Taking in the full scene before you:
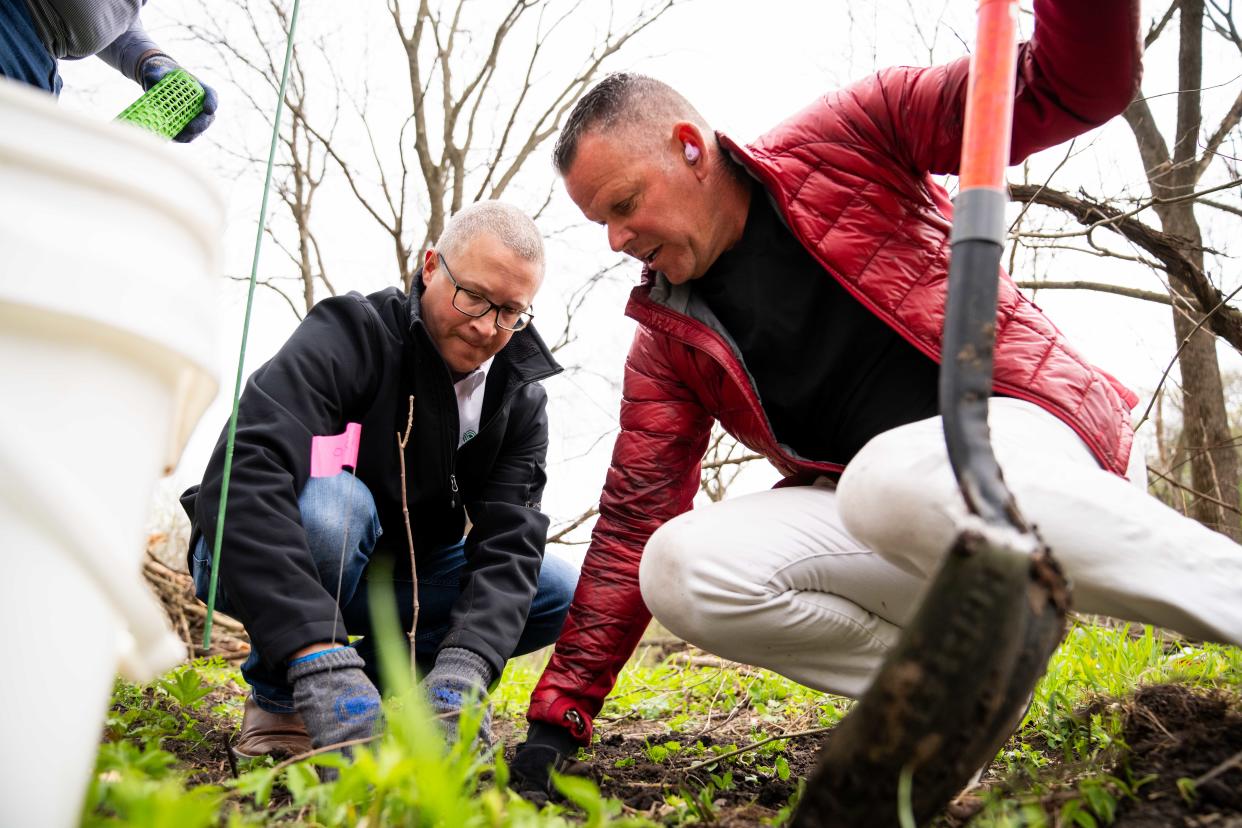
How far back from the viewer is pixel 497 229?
7.86 ft

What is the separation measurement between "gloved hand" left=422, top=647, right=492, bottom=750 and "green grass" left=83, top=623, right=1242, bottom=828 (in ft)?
0.29

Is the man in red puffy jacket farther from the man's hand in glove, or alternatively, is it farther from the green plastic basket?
the green plastic basket

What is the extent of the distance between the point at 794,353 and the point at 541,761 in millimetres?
1087

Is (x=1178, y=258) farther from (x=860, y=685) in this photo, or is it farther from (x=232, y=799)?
(x=232, y=799)

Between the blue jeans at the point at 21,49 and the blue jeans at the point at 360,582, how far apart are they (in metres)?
1.14

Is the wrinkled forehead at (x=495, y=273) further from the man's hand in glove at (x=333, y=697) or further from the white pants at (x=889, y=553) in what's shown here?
the man's hand in glove at (x=333, y=697)

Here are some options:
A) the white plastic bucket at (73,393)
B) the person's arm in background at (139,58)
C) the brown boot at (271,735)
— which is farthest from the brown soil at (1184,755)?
the person's arm in background at (139,58)

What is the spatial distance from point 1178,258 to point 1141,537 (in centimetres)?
236

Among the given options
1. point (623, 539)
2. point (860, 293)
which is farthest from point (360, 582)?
point (860, 293)

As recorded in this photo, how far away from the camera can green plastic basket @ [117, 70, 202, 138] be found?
1556 millimetres

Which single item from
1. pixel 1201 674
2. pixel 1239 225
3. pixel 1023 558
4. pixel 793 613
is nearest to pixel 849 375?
pixel 793 613

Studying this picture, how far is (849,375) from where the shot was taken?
2.06 metres

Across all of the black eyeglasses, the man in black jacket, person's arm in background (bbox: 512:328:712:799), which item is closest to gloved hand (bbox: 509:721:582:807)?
person's arm in background (bbox: 512:328:712:799)

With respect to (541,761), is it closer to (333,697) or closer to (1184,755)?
(333,697)
